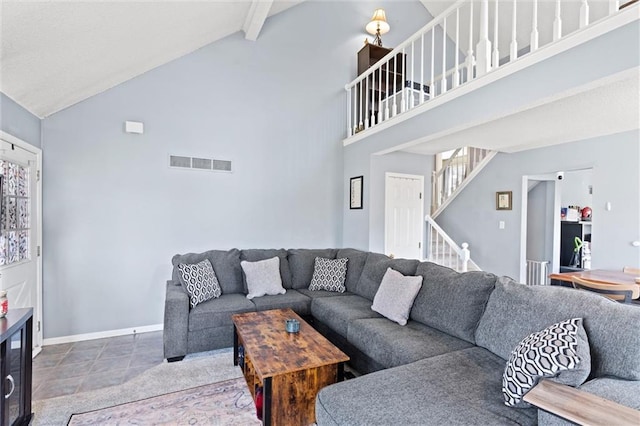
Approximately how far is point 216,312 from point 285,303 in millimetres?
694

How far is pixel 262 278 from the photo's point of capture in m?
3.56

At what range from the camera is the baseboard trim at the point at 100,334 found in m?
3.36

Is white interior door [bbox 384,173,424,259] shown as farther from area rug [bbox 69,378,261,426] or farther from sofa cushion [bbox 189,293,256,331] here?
area rug [bbox 69,378,261,426]

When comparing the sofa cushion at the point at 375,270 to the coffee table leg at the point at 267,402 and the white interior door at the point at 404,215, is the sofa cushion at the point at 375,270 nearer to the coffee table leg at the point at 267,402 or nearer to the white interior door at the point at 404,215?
the white interior door at the point at 404,215

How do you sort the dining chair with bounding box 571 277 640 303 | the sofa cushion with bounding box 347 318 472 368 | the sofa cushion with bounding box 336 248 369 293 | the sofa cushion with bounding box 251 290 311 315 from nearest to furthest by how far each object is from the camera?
the sofa cushion with bounding box 347 318 472 368
the dining chair with bounding box 571 277 640 303
the sofa cushion with bounding box 251 290 311 315
the sofa cushion with bounding box 336 248 369 293

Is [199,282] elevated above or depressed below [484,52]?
below

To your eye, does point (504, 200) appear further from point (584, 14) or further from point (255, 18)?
point (255, 18)

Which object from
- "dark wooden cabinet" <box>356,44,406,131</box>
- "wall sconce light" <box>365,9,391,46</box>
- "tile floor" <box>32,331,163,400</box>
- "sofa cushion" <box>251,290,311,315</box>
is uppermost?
"wall sconce light" <box>365,9,391,46</box>

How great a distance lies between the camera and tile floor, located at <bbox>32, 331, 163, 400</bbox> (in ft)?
8.29

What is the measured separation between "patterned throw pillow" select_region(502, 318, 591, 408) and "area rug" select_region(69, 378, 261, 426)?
60.0 inches

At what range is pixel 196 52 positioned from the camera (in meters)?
3.95

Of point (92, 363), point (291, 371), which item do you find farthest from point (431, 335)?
point (92, 363)

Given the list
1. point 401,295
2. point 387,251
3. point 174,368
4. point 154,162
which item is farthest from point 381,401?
point 154,162

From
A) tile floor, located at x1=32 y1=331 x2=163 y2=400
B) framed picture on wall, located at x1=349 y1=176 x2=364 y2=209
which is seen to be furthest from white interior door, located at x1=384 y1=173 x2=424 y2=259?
tile floor, located at x1=32 y1=331 x2=163 y2=400
